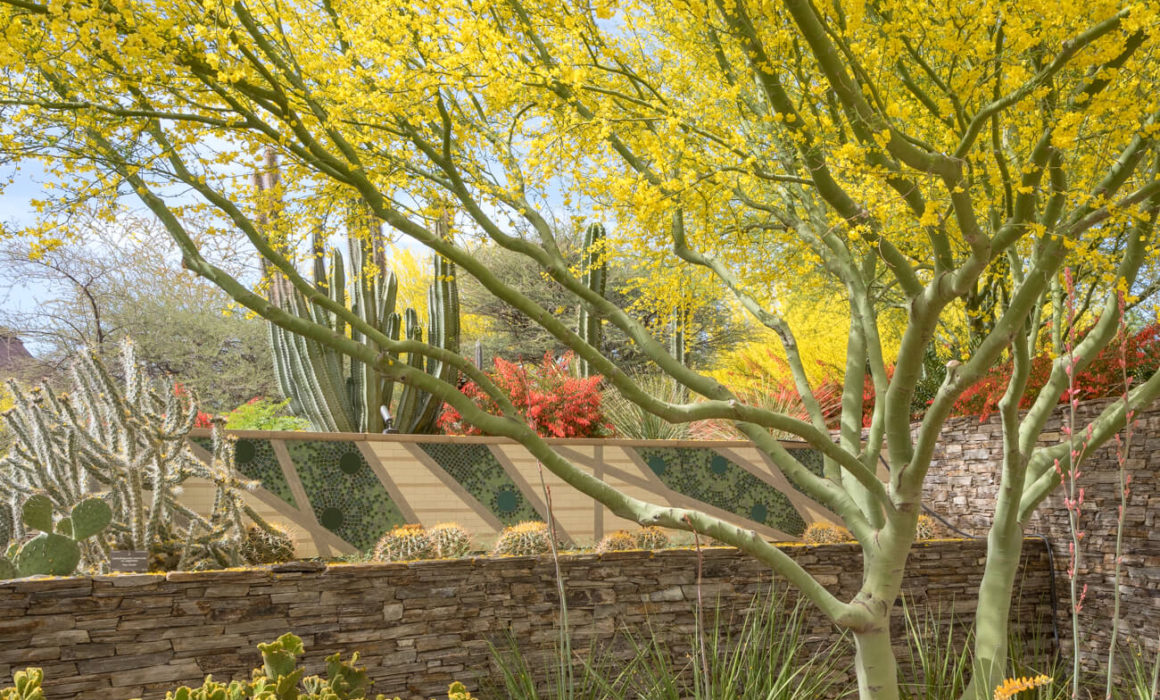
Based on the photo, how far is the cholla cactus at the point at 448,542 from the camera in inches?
222

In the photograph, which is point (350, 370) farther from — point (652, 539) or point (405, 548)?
point (652, 539)

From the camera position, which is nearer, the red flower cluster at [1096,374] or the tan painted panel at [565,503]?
the red flower cluster at [1096,374]

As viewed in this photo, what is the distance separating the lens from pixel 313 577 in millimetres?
4668

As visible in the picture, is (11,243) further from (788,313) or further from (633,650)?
(633,650)

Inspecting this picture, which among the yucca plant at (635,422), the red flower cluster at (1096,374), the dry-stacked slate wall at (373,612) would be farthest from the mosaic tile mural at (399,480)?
the red flower cluster at (1096,374)

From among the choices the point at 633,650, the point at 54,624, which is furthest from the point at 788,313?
the point at 54,624

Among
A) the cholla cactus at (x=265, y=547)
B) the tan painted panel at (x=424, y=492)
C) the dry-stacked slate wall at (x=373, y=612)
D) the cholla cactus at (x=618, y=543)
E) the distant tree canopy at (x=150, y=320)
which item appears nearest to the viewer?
the dry-stacked slate wall at (x=373, y=612)

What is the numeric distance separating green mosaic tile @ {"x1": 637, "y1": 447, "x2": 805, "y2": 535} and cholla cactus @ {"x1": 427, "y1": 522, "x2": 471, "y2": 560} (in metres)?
2.09

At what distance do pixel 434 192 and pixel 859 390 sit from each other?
3161mm

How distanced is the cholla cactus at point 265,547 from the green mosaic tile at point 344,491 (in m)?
Result: 0.90

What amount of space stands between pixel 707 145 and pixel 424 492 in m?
3.36

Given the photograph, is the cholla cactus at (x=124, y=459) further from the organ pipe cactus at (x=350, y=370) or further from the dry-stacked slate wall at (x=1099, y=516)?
the dry-stacked slate wall at (x=1099, y=516)

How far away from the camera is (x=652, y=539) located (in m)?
6.31

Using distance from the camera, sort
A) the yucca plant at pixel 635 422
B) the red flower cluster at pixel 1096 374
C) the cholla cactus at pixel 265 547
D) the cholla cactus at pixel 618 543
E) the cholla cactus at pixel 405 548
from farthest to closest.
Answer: the yucca plant at pixel 635 422 < the red flower cluster at pixel 1096 374 < the cholla cactus at pixel 618 543 < the cholla cactus at pixel 405 548 < the cholla cactus at pixel 265 547
